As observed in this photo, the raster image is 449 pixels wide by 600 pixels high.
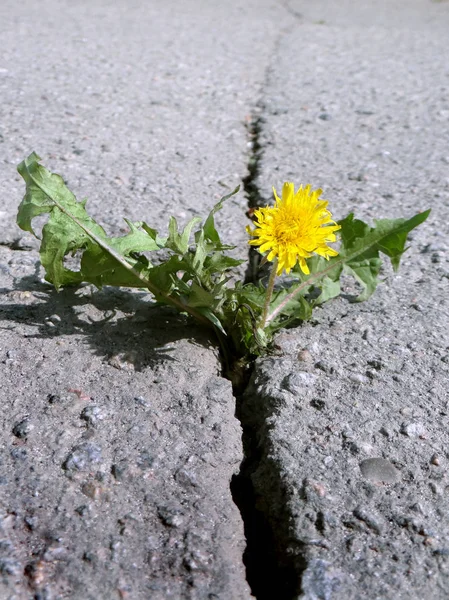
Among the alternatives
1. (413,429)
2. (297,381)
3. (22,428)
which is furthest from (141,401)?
(413,429)

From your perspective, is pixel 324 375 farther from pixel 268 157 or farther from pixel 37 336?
pixel 268 157

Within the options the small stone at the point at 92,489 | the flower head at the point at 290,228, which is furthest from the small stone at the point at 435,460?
the small stone at the point at 92,489

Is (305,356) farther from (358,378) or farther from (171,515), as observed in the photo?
(171,515)

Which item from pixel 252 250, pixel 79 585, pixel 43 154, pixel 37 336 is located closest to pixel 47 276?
pixel 37 336

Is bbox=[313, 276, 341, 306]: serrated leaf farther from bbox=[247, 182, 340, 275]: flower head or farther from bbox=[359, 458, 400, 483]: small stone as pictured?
bbox=[359, 458, 400, 483]: small stone

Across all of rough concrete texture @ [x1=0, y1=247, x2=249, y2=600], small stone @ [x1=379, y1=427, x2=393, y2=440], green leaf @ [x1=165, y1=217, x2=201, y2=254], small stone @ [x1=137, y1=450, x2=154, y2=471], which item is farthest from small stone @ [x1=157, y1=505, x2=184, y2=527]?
green leaf @ [x1=165, y1=217, x2=201, y2=254]

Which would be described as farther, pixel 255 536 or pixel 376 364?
pixel 376 364
